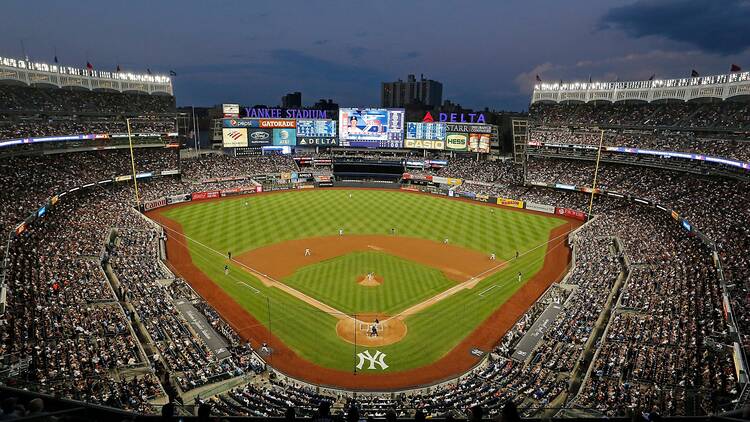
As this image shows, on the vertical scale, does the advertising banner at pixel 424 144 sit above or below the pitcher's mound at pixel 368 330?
above

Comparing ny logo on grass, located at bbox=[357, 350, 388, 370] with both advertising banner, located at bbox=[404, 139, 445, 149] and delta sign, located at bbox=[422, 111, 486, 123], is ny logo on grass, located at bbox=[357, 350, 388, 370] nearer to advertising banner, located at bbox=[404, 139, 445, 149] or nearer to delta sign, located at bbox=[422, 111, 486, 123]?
advertising banner, located at bbox=[404, 139, 445, 149]

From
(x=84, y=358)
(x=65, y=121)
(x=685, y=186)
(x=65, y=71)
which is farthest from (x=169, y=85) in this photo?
(x=685, y=186)

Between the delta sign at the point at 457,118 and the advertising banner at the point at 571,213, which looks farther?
the delta sign at the point at 457,118

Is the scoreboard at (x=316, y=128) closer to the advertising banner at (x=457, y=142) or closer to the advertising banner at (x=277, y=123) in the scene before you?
the advertising banner at (x=277, y=123)

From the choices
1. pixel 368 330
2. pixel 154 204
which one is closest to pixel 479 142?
pixel 154 204

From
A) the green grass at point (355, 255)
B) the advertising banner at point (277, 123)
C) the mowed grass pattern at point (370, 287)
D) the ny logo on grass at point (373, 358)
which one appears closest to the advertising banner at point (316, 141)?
the advertising banner at point (277, 123)

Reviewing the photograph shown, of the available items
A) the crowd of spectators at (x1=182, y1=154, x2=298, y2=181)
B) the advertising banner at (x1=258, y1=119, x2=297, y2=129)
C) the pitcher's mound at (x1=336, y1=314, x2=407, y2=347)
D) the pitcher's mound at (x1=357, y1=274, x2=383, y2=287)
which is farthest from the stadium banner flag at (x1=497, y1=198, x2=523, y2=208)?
the pitcher's mound at (x1=336, y1=314, x2=407, y2=347)

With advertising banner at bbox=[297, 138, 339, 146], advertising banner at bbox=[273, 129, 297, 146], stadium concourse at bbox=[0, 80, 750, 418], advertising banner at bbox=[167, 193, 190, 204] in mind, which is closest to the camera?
stadium concourse at bbox=[0, 80, 750, 418]
